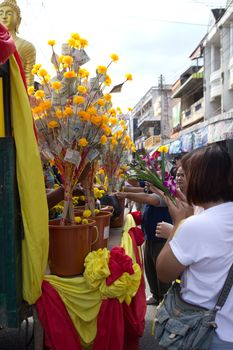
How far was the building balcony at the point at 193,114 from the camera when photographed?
104ft

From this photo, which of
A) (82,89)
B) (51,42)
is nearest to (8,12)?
(51,42)

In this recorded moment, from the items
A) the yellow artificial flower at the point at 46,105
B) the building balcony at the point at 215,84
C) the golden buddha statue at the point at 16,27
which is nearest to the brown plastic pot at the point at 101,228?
the yellow artificial flower at the point at 46,105

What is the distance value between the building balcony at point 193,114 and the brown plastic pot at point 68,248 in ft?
97.6

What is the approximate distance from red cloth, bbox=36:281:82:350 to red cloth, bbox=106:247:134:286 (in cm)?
31

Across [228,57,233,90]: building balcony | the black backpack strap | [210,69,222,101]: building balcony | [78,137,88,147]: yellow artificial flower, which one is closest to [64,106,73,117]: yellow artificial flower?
[78,137,88,147]: yellow artificial flower

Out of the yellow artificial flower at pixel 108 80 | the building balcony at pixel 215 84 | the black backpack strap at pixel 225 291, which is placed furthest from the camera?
the building balcony at pixel 215 84

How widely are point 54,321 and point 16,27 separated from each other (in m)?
2.55

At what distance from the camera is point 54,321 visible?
6.83 ft

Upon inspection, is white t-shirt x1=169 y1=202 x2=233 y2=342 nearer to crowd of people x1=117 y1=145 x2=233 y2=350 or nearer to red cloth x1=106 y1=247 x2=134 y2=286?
crowd of people x1=117 y1=145 x2=233 y2=350

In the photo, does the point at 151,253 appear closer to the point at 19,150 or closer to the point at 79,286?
the point at 79,286

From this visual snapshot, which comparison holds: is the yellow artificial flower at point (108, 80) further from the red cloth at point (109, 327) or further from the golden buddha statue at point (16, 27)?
the red cloth at point (109, 327)

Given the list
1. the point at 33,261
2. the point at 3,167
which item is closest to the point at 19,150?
the point at 3,167

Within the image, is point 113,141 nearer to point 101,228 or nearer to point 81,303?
point 101,228

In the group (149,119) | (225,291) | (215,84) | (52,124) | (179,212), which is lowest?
(225,291)
